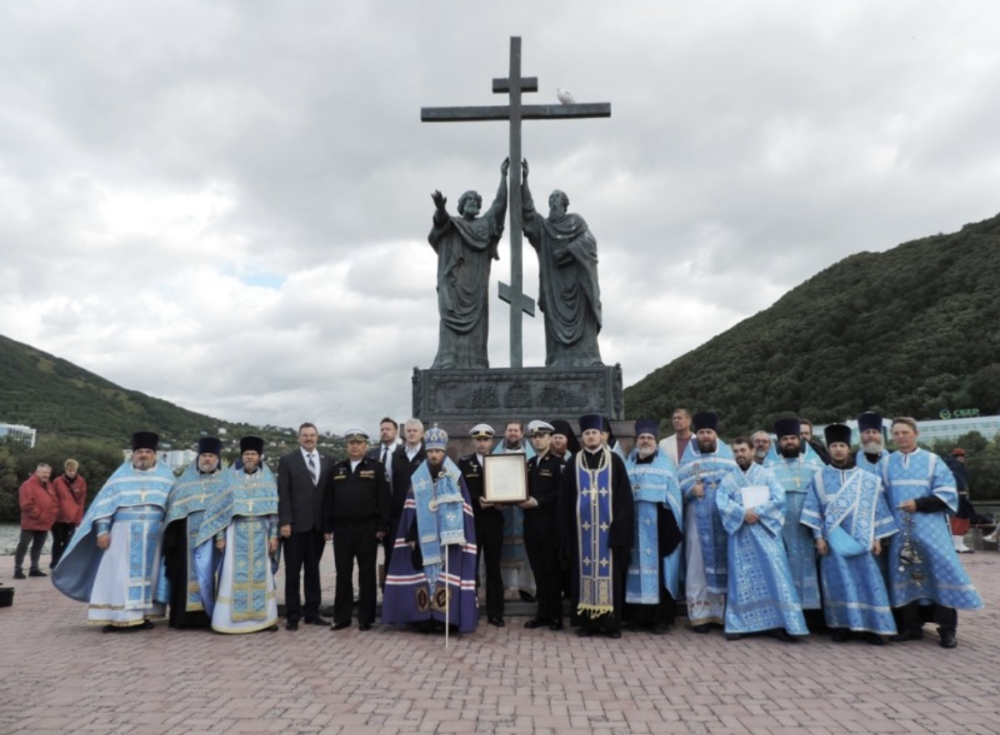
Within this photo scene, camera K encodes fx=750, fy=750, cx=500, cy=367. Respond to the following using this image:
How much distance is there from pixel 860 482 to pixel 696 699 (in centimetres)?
281

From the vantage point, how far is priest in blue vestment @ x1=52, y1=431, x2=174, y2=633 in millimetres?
6719

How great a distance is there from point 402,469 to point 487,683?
107 inches

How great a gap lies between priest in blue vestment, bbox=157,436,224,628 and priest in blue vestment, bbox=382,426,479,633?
5.83 feet

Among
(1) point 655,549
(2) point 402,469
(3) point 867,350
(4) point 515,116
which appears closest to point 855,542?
(1) point 655,549

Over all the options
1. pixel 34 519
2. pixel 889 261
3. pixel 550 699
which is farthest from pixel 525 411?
pixel 889 261

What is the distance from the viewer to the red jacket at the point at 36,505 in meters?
10.3

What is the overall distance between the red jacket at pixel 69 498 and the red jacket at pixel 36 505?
0.41ft

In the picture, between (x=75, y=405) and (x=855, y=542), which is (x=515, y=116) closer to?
(x=855, y=542)

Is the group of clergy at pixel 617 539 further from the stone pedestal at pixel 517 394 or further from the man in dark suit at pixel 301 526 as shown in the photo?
the stone pedestal at pixel 517 394

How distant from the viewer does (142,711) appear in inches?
165

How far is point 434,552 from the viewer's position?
6535 mm

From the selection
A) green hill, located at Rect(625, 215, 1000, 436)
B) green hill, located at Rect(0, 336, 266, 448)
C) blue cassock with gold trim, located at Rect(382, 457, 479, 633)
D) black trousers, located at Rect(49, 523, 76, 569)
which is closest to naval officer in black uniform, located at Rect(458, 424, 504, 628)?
blue cassock with gold trim, located at Rect(382, 457, 479, 633)

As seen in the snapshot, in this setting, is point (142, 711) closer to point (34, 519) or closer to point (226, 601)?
point (226, 601)

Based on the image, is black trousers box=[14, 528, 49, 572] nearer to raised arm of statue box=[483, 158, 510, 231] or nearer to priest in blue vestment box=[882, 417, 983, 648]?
raised arm of statue box=[483, 158, 510, 231]
